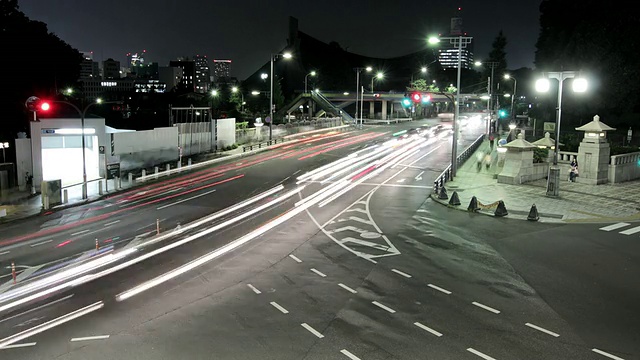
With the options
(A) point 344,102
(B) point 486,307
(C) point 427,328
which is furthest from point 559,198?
(A) point 344,102

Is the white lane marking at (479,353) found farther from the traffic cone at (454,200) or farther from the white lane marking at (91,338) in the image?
the traffic cone at (454,200)

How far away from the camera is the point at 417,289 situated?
45.5 ft

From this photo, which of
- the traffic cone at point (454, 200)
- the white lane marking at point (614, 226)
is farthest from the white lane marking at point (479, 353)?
the traffic cone at point (454, 200)

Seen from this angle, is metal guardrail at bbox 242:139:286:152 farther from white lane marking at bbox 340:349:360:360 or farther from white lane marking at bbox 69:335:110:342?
white lane marking at bbox 340:349:360:360

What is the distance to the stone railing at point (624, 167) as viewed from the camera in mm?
32406

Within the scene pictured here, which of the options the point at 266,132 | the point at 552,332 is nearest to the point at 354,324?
the point at 552,332

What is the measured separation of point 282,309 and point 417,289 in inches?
153

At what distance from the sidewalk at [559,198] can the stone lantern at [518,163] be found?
1.97 feet

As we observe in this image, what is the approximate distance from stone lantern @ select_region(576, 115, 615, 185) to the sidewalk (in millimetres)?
757

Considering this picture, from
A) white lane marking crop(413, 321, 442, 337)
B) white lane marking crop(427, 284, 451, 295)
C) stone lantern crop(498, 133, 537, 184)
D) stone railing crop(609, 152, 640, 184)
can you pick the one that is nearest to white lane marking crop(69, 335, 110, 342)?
white lane marking crop(413, 321, 442, 337)

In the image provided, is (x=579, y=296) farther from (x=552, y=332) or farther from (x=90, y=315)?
(x=90, y=315)

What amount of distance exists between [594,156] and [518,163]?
15.1ft

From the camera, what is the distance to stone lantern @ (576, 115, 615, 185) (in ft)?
103

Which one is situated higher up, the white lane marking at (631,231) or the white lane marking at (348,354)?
the white lane marking at (631,231)
